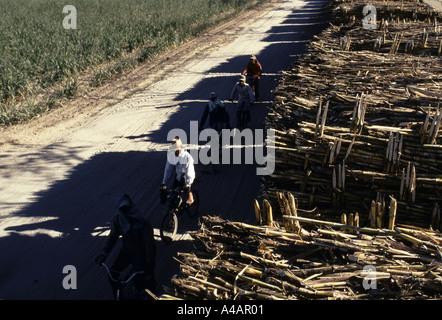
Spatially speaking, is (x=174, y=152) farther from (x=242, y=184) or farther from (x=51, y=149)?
(x=51, y=149)

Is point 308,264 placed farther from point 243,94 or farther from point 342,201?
point 243,94

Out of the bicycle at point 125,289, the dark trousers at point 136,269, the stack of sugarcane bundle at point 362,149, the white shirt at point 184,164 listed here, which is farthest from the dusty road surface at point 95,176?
the stack of sugarcane bundle at point 362,149

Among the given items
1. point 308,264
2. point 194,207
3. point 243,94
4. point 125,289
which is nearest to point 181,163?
point 194,207

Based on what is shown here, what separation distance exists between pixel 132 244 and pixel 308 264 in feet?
8.85

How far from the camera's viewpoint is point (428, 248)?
4.30 meters

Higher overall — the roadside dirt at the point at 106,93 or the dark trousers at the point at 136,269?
the roadside dirt at the point at 106,93

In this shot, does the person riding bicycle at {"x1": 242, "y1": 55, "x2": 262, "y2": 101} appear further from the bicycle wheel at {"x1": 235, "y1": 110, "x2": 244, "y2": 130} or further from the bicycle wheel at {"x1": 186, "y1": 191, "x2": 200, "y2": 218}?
the bicycle wheel at {"x1": 186, "y1": 191, "x2": 200, "y2": 218}

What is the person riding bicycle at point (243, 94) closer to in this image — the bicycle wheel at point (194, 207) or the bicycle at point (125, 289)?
the bicycle wheel at point (194, 207)

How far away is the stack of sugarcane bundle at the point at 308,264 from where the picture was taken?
3.78 meters

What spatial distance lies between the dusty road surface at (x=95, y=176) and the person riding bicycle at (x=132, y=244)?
0.80 metres

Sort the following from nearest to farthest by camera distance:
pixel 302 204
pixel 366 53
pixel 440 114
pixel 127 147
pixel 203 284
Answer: pixel 203 284, pixel 440 114, pixel 302 204, pixel 366 53, pixel 127 147

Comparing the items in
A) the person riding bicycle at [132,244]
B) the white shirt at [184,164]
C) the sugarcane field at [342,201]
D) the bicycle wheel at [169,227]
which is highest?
the sugarcane field at [342,201]

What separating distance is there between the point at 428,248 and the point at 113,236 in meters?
3.96
